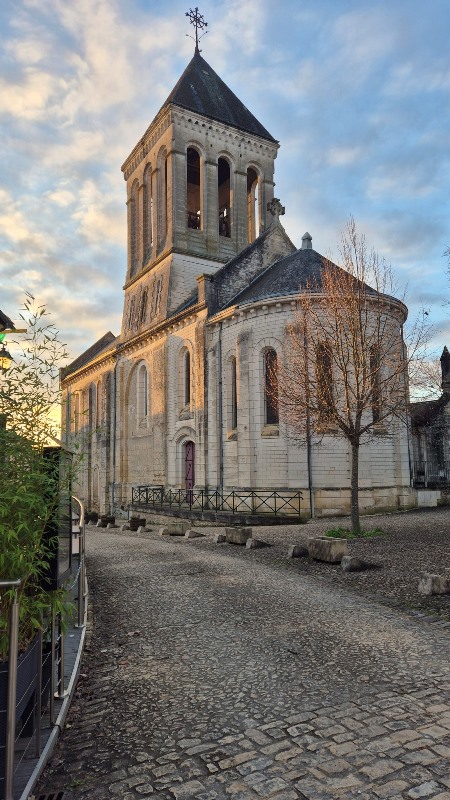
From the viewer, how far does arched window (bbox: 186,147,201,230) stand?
30.4 metres

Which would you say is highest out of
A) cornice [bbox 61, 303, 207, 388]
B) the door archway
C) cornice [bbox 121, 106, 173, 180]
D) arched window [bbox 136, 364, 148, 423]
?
cornice [bbox 121, 106, 173, 180]

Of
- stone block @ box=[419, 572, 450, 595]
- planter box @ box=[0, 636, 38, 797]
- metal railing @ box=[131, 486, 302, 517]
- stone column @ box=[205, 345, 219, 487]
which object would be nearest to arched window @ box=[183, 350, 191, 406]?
stone column @ box=[205, 345, 219, 487]

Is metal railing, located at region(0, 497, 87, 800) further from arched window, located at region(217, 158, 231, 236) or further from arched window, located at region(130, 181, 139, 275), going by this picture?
arched window, located at region(130, 181, 139, 275)

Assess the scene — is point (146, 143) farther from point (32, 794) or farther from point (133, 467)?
point (32, 794)

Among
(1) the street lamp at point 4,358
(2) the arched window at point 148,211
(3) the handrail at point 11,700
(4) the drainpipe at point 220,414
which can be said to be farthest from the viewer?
(2) the arched window at point 148,211

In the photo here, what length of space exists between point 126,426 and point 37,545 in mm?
28213

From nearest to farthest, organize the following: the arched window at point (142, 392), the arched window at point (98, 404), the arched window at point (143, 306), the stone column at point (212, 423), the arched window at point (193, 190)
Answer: the stone column at point (212, 423), the arched window at point (142, 392), the arched window at point (193, 190), the arched window at point (143, 306), the arched window at point (98, 404)

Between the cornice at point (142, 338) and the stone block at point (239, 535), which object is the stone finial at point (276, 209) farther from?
the stone block at point (239, 535)

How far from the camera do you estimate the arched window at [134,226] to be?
111ft

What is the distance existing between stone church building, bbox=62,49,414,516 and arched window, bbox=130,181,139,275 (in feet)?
0.31

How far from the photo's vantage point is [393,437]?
66.8ft

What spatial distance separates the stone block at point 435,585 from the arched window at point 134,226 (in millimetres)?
30026

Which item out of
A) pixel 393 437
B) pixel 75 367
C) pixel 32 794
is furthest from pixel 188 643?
pixel 75 367

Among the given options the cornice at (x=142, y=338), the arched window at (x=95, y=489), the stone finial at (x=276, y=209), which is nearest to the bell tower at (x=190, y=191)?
the cornice at (x=142, y=338)
